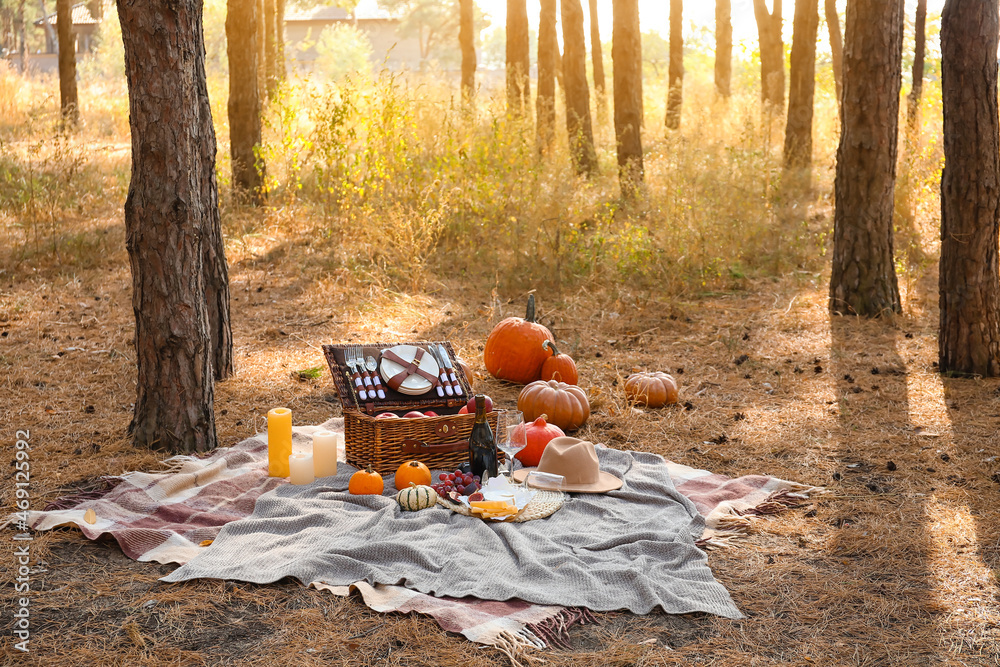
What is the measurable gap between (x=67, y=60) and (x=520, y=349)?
11384 mm

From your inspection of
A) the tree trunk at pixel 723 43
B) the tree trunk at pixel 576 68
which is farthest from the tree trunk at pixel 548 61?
the tree trunk at pixel 723 43

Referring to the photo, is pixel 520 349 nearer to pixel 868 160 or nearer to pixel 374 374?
pixel 374 374

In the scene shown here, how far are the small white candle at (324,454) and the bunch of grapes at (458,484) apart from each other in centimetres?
59

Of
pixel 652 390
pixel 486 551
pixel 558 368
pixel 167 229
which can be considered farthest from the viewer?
pixel 558 368

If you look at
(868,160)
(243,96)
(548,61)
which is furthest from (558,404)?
(548,61)

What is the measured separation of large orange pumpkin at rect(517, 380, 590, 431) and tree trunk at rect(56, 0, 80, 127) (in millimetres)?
10670

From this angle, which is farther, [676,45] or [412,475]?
[676,45]

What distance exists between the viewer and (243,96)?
10016mm

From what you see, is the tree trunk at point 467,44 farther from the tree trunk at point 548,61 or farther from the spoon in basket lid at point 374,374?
the spoon in basket lid at point 374,374

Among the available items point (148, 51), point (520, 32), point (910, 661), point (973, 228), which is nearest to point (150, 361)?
point (148, 51)

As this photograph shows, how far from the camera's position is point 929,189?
31.1ft

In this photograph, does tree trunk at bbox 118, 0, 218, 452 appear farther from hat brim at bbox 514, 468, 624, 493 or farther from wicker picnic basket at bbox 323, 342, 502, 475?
hat brim at bbox 514, 468, 624, 493

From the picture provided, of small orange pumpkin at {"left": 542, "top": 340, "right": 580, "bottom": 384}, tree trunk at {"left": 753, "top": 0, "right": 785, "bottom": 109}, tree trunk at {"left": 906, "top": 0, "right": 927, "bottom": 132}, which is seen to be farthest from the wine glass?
tree trunk at {"left": 753, "top": 0, "right": 785, "bottom": 109}

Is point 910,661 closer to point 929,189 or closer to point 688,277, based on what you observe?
point 688,277
